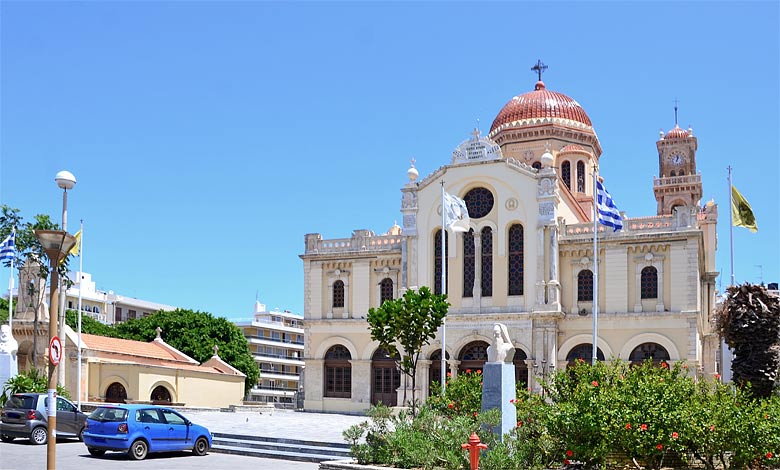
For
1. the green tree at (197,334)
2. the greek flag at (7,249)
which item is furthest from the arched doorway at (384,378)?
the greek flag at (7,249)

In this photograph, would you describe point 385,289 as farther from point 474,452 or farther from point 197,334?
point 474,452

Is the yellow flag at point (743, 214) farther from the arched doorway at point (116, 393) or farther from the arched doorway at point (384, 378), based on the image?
the arched doorway at point (116, 393)

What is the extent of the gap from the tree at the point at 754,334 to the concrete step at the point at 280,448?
10.8 metres

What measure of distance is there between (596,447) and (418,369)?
28844mm

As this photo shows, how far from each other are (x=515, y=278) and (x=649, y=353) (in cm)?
733

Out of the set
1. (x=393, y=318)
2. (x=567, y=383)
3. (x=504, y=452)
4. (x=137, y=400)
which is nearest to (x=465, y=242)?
(x=393, y=318)

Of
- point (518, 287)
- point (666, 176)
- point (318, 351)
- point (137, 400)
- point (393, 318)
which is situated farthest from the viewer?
point (666, 176)

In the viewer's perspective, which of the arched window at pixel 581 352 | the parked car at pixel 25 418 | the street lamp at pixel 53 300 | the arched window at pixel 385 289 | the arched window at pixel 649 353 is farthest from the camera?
the arched window at pixel 385 289

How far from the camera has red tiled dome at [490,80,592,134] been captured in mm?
52969

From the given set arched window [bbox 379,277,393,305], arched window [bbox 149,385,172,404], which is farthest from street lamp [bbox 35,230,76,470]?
arched window [bbox 379,277,393,305]

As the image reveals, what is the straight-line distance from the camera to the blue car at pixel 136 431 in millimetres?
20328

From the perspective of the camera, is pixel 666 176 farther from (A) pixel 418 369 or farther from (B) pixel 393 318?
(B) pixel 393 318

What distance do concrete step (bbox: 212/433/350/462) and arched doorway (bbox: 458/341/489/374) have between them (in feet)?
67.6

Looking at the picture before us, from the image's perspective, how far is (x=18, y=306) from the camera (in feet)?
138
